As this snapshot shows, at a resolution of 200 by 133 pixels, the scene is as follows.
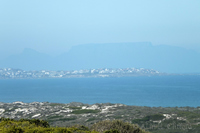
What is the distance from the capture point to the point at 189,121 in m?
39.7

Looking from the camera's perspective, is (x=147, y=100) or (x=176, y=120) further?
(x=147, y=100)

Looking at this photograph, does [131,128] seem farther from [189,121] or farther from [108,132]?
[189,121]

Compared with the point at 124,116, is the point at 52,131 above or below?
above

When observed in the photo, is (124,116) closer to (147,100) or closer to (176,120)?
(176,120)

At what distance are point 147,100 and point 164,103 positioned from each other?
34.8 feet

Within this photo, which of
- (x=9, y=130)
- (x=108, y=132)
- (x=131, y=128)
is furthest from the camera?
(x=131, y=128)

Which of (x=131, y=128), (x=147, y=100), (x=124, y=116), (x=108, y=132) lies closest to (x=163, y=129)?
(x=124, y=116)

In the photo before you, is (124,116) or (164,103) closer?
(124,116)

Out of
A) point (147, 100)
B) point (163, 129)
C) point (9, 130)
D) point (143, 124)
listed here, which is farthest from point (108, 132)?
point (147, 100)

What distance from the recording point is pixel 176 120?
1594 inches

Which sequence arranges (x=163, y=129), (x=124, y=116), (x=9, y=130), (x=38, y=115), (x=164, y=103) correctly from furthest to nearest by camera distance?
(x=164, y=103), (x=38, y=115), (x=124, y=116), (x=163, y=129), (x=9, y=130)

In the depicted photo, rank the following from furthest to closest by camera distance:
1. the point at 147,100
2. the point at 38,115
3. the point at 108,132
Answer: the point at 147,100 < the point at 38,115 < the point at 108,132

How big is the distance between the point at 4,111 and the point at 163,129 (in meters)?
30.1

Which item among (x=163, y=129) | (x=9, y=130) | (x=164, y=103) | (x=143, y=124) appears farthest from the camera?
(x=164, y=103)
